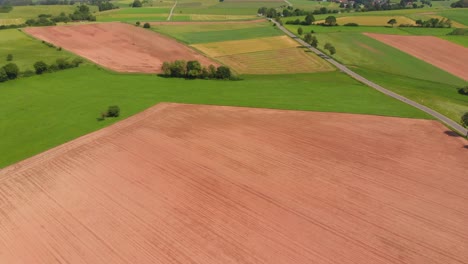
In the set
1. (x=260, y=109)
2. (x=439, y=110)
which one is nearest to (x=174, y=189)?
(x=260, y=109)

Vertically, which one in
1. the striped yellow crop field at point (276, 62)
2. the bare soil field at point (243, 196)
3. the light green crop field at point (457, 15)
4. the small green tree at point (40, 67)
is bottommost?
the bare soil field at point (243, 196)

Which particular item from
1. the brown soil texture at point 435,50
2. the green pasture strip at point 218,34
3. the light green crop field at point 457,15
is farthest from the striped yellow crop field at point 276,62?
the light green crop field at point 457,15

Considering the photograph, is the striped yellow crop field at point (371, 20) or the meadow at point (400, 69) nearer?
the meadow at point (400, 69)

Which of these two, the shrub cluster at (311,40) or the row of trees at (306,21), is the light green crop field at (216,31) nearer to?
the row of trees at (306,21)

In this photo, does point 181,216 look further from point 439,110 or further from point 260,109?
point 439,110

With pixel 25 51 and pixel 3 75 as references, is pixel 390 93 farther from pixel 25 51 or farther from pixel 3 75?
pixel 25 51

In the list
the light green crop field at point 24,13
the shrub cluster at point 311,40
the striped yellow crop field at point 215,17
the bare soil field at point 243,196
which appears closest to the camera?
the bare soil field at point 243,196

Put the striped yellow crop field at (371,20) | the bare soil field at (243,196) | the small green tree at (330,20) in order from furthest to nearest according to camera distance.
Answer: the striped yellow crop field at (371,20), the small green tree at (330,20), the bare soil field at (243,196)

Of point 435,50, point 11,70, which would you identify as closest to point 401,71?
point 435,50
